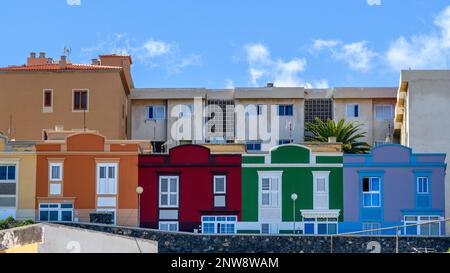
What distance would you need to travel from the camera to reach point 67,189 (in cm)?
5341

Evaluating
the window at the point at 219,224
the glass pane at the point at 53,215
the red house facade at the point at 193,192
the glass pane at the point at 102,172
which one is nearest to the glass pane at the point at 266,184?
the red house facade at the point at 193,192

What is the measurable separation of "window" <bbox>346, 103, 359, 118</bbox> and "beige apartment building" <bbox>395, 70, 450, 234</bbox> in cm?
1225

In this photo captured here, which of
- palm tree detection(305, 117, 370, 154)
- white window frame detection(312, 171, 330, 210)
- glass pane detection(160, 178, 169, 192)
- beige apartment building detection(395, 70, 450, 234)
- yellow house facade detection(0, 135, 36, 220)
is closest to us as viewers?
white window frame detection(312, 171, 330, 210)

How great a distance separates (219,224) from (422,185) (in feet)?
38.2

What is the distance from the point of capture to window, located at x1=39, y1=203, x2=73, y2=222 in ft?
174

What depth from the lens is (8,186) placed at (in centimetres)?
5316

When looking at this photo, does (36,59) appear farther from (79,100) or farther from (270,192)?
(270,192)

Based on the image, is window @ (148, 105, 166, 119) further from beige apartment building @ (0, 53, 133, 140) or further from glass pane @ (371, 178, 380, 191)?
glass pane @ (371, 178, 380, 191)

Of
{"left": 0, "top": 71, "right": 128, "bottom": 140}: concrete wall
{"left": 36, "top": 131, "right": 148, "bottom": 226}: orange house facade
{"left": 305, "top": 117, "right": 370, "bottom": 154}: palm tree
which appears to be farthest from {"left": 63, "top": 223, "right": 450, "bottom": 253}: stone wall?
{"left": 0, "top": 71, "right": 128, "bottom": 140}: concrete wall

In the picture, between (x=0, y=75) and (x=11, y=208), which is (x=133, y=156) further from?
(x=0, y=75)

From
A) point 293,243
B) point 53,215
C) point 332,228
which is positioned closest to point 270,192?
point 332,228

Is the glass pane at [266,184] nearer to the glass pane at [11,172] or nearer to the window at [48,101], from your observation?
the glass pane at [11,172]
